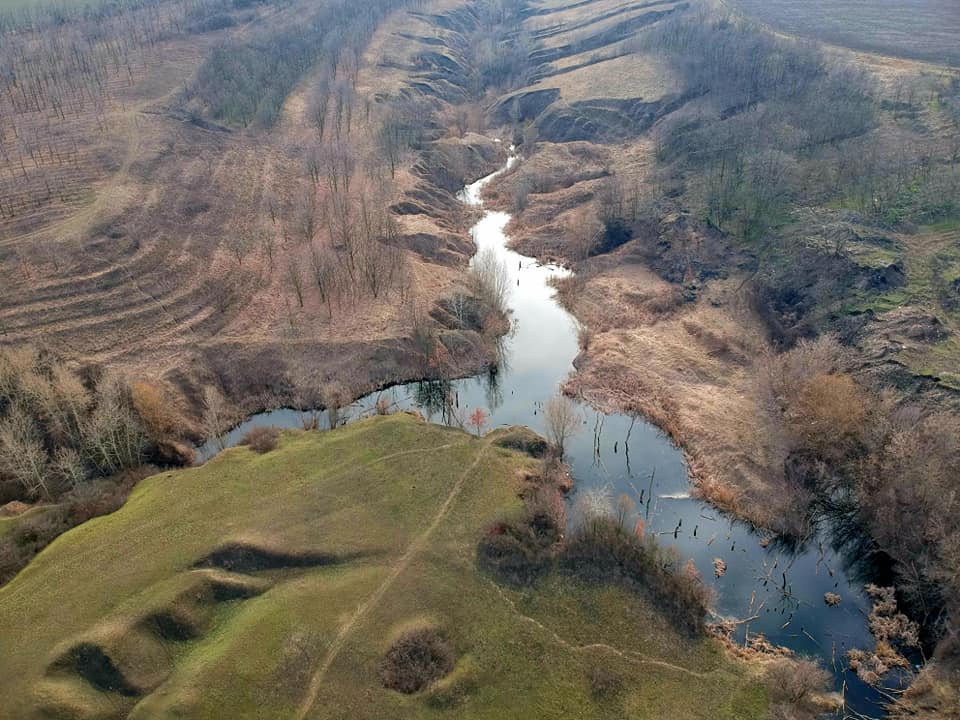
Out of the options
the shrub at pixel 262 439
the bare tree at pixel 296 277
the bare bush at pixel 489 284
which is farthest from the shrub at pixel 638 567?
the bare tree at pixel 296 277

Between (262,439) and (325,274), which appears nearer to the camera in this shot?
(262,439)

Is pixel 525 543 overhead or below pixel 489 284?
below

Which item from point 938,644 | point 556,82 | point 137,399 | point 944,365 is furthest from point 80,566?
point 556,82

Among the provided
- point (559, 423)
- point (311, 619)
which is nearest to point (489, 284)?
point (559, 423)

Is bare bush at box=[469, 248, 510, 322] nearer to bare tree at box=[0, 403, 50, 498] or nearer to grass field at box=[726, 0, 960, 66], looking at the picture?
bare tree at box=[0, 403, 50, 498]

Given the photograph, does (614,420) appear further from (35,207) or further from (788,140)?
(35,207)

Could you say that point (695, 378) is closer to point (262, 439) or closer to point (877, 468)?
point (877, 468)
